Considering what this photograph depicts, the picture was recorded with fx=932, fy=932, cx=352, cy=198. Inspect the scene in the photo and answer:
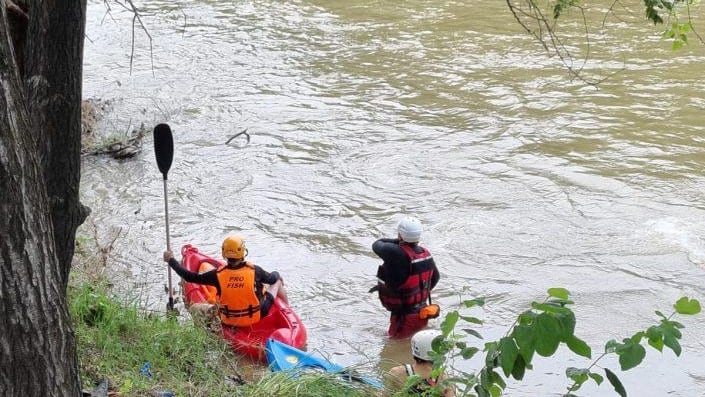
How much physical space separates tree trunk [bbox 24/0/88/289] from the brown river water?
2.26m

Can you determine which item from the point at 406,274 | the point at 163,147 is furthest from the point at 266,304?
the point at 163,147

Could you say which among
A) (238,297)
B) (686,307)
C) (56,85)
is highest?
(56,85)

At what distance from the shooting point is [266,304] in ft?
23.5

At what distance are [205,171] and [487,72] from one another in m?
5.31

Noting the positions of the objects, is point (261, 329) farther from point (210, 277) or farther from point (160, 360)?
point (160, 360)

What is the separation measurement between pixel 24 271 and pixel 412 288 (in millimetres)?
4775

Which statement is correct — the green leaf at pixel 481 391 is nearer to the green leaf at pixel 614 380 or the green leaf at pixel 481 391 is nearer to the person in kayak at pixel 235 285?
the green leaf at pixel 614 380

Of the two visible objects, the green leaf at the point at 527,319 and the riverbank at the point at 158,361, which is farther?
the riverbank at the point at 158,361

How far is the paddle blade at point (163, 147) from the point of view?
795 centimetres

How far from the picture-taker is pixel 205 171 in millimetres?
11453

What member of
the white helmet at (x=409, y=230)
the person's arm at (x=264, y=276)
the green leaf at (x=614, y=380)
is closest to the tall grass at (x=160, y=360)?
the person's arm at (x=264, y=276)

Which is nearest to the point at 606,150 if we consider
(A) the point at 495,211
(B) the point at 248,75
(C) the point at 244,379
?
(A) the point at 495,211

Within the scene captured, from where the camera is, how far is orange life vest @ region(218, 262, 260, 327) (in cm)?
689

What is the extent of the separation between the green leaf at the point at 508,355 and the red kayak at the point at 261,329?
3795mm
